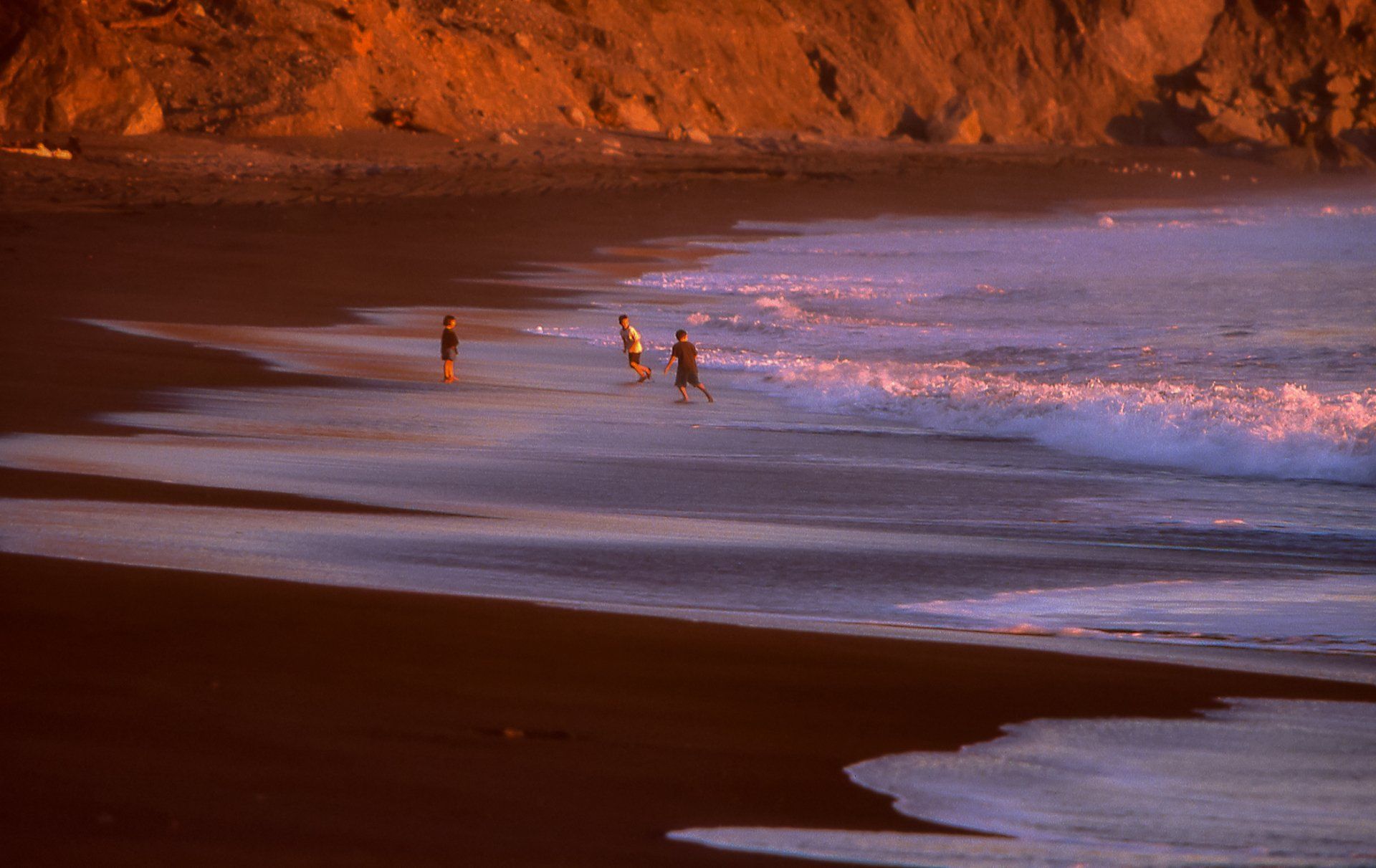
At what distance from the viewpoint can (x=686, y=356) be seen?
13.0 meters

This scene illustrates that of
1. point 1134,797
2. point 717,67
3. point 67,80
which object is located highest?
point 717,67

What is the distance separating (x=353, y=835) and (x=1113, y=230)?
102 feet

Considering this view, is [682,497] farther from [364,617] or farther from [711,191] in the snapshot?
[711,191]

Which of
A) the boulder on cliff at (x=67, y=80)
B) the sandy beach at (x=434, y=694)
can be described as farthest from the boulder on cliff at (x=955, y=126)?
the sandy beach at (x=434, y=694)

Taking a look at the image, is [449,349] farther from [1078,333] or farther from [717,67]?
[717,67]

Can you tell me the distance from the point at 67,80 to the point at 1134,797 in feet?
100

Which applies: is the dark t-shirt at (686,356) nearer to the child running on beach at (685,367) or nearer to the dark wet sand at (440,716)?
the child running on beach at (685,367)

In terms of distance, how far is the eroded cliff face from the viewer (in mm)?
32406

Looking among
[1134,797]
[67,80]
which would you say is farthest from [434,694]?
[67,80]

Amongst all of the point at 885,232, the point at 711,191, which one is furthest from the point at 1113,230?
the point at 711,191

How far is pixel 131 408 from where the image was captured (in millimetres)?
10398

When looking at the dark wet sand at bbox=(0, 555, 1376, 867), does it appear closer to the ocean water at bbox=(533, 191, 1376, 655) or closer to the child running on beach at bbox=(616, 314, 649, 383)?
the ocean water at bbox=(533, 191, 1376, 655)

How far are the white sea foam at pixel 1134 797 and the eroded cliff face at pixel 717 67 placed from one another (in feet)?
95.3

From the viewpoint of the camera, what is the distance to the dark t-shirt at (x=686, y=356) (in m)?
13.0
